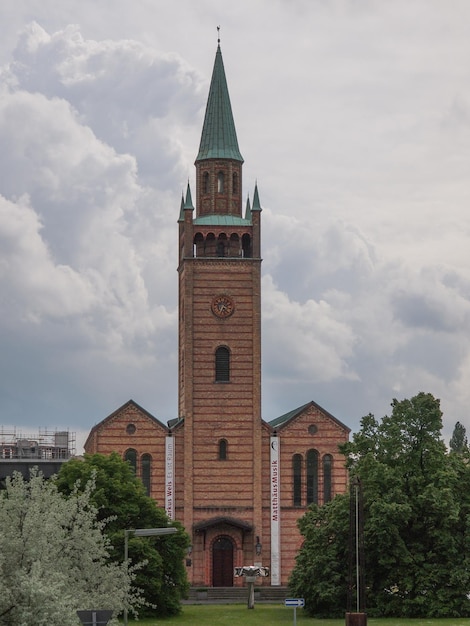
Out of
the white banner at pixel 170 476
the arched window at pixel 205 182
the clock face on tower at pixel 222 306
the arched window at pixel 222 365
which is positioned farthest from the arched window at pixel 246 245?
the white banner at pixel 170 476

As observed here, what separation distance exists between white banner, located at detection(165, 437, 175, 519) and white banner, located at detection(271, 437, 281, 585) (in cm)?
704

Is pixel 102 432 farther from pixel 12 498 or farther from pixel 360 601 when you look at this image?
pixel 12 498

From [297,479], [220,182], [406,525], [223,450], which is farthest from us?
[220,182]

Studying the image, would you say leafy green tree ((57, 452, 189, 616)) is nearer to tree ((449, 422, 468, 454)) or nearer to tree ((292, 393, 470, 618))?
tree ((292, 393, 470, 618))

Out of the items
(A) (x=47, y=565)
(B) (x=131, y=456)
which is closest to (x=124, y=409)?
(B) (x=131, y=456)

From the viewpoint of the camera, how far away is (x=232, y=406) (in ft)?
322

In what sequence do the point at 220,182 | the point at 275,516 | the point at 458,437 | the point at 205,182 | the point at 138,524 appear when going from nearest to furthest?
the point at 138,524
the point at 275,516
the point at 220,182
the point at 205,182
the point at 458,437

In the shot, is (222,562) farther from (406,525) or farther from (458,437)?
(458,437)

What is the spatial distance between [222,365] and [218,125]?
18.3 metres

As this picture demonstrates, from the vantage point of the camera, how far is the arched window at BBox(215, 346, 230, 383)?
98375mm

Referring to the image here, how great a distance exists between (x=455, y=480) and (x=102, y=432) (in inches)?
1172

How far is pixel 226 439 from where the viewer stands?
97.4 m

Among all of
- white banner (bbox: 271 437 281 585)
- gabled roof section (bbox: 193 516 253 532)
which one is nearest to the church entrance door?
gabled roof section (bbox: 193 516 253 532)

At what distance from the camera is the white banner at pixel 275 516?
96.2m
